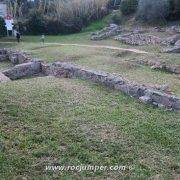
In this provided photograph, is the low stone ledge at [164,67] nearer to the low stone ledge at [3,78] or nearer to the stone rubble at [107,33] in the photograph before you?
the low stone ledge at [3,78]

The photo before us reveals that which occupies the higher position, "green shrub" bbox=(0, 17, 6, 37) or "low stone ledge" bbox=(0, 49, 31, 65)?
"green shrub" bbox=(0, 17, 6, 37)

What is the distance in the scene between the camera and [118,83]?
57.4ft

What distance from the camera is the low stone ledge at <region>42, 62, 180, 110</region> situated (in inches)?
592

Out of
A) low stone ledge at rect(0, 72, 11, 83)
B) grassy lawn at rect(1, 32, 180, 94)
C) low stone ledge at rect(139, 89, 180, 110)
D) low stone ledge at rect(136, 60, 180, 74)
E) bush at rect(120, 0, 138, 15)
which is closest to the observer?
low stone ledge at rect(139, 89, 180, 110)

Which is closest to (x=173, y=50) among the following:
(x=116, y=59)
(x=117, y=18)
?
(x=116, y=59)

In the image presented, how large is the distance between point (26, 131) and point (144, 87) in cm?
656

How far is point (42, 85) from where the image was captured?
1741cm

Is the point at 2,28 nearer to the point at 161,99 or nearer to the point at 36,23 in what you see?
the point at 36,23

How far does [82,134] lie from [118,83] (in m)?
6.17

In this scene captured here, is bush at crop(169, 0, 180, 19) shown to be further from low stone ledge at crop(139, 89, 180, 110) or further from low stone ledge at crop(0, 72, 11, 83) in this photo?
low stone ledge at crop(139, 89, 180, 110)

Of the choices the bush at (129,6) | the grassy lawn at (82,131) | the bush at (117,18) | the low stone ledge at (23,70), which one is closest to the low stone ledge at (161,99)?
the grassy lawn at (82,131)

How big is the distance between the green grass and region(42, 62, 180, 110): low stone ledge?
0.50m

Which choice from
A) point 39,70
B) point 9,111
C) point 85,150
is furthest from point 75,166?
point 39,70

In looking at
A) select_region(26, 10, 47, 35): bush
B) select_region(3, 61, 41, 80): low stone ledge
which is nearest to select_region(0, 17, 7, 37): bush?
select_region(26, 10, 47, 35): bush
